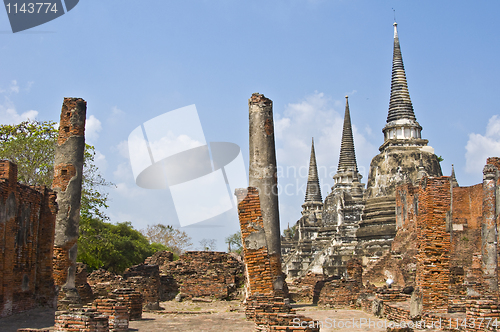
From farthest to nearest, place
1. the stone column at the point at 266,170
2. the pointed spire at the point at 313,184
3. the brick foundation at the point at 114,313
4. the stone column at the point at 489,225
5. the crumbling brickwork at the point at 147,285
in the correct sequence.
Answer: the pointed spire at the point at 313,184
the crumbling brickwork at the point at 147,285
the stone column at the point at 489,225
the stone column at the point at 266,170
the brick foundation at the point at 114,313

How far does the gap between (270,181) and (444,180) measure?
444 cm

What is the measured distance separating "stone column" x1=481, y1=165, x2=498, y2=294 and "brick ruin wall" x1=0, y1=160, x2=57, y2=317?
11715 millimetres

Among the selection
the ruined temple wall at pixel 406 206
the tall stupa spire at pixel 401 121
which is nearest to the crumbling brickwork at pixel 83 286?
the ruined temple wall at pixel 406 206

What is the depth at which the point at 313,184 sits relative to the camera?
52.1 m

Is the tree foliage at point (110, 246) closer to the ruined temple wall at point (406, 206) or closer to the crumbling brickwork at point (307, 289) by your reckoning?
the crumbling brickwork at point (307, 289)

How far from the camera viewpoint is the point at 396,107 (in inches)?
1264

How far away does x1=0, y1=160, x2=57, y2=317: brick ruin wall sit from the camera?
12.0 meters

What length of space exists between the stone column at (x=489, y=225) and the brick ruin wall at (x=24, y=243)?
11715mm

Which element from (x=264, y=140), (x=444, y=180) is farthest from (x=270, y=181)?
(x=444, y=180)

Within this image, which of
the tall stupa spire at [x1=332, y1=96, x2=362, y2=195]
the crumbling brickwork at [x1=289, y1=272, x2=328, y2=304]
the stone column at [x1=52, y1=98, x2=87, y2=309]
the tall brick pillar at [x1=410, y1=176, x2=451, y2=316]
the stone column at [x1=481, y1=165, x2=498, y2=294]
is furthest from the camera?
the tall stupa spire at [x1=332, y1=96, x2=362, y2=195]

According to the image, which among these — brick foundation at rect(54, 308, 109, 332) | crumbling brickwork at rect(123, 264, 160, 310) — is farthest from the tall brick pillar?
crumbling brickwork at rect(123, 264, 160, 310)

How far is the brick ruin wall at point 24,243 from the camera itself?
11969mm

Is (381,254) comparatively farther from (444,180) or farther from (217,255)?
(444,180)

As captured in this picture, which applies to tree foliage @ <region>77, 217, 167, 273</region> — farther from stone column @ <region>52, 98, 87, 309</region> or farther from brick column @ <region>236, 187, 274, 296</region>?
brick column @ <region>236, 187, 274, 296</region>
